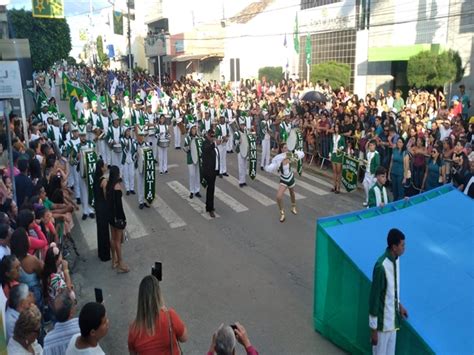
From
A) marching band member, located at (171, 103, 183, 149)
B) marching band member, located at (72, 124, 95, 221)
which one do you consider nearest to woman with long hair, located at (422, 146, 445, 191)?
marching band member, located at (72, 124, 95, 221)

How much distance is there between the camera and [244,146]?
13.6 m

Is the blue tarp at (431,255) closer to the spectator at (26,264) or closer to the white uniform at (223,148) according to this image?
the spectator at (26,264)

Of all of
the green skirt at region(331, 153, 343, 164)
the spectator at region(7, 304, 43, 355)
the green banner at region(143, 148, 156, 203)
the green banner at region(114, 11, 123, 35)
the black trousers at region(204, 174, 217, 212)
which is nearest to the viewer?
the spectator at region(7, 304, 43, 355)

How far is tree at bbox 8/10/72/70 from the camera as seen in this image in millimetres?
33031

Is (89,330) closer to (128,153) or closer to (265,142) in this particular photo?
(128,153)

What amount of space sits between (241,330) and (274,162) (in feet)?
24.5

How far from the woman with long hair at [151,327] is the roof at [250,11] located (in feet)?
134

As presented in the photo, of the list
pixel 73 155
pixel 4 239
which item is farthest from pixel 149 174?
pixel 4 239

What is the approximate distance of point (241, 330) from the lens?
332 centimetres

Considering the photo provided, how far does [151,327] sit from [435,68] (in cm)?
2160

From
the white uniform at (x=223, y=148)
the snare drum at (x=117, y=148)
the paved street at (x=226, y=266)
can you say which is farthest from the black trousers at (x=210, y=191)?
the white uniform at (x=223, y=148)

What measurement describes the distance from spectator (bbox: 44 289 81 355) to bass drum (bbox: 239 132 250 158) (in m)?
9.70

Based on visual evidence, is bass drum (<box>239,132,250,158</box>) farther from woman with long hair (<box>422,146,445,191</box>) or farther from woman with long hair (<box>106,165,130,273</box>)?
woman with long hair (<box>106,165,130,273</box>)

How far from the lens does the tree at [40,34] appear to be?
33031 millimetres
